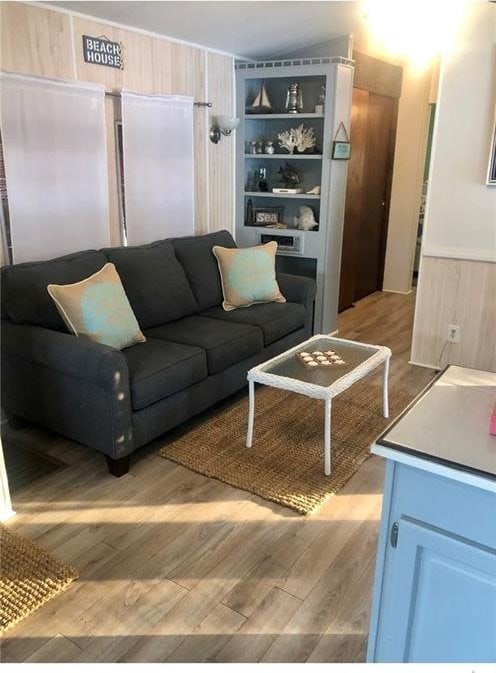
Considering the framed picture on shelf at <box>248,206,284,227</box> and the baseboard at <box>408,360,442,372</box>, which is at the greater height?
the framed picture on shelf at <box>248,206,284,227</box>

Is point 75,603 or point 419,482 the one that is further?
point 75,603

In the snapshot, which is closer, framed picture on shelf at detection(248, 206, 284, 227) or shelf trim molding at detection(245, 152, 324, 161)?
shelf trim molding at detection(245, 152, 324, 161)

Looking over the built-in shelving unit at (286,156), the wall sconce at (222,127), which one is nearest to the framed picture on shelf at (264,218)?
the built-in shelving unit at (286,156)

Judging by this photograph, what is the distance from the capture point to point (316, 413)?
330 centimetres

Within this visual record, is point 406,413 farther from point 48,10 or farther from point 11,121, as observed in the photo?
point 48,10

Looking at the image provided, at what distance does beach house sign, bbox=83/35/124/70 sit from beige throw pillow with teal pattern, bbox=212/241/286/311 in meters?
1.30

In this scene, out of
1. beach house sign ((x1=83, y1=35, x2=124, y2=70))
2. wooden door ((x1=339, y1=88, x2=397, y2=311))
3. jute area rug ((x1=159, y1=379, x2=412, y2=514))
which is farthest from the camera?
wooden door ((x1=339, y1=88, x2=397, y2=311))

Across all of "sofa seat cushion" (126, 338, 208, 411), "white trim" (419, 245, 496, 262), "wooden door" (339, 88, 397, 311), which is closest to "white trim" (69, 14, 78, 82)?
"sofa seat cushion" (126, 338, 208, 411)

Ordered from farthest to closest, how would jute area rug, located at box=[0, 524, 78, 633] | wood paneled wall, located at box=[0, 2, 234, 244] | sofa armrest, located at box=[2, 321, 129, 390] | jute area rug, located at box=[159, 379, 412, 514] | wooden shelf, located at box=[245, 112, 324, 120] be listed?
wooden shelf, located at box=[245, 112, 324, 120], wood paneled wall, located at box=[0, 2, 234, 244], jute area rug, located at box=[159, 379, 412, 514], sofa armrest, located at box=[2, 321, 129, 390], jute area rug, located at box=[0, 524, 78, 633]

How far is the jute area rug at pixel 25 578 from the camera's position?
1.87m

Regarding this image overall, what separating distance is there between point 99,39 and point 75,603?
298cm

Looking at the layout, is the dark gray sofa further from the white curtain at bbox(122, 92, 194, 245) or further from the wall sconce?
the wall sconce

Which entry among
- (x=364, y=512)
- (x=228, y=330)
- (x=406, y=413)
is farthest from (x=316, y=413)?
(x=406, y=413)

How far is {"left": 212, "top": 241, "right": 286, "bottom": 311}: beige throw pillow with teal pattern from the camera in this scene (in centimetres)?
376
